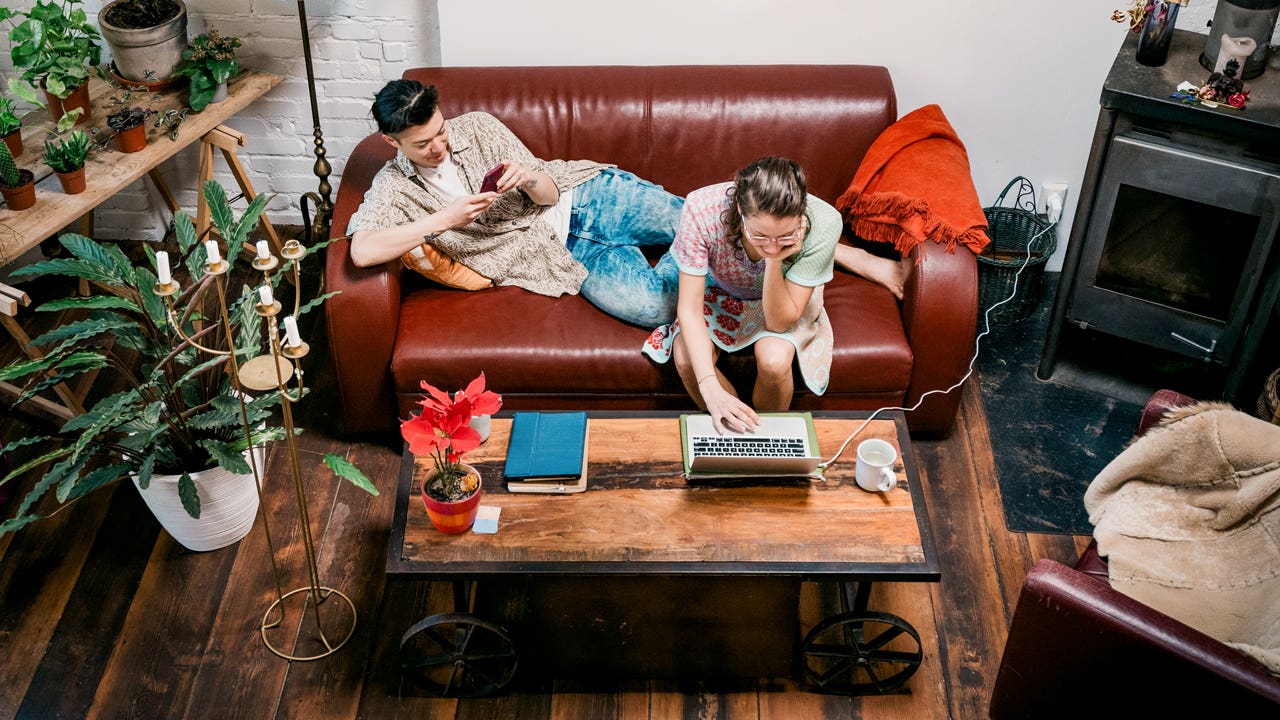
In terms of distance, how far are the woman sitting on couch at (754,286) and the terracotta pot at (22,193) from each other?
1.65 meters

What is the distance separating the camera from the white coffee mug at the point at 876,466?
225cm

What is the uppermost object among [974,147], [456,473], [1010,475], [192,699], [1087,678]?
[974,147]

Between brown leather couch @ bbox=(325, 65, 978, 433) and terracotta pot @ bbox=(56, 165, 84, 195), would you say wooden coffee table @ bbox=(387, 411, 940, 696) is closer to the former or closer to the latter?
brown leather couch @ bbox=(325, 65, 978, 433)

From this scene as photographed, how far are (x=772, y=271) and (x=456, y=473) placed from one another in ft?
2.79

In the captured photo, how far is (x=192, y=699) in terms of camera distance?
2.40 meters

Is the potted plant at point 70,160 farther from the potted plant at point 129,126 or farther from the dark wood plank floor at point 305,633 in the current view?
the dark wood plank floor at point 305,633

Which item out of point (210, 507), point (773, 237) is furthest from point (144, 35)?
point (773, 237)

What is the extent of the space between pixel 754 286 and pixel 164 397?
1416 millimetres

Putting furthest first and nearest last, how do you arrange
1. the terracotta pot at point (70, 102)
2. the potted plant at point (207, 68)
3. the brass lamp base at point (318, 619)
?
the potted plant at point (207, 68)
the terracotta pot at point (70, 102)
the brass lamp base at point (318, 619)

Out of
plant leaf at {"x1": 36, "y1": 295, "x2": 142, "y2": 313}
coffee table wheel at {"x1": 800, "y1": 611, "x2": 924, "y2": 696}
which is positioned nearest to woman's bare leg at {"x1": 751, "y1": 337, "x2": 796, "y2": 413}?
coffee table wheel at {"x1": 800, "y1": 611, "x2": 924, "y2": 696}

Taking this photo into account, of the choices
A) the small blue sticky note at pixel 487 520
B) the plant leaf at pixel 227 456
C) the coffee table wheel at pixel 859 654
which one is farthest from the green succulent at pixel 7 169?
the coffee table wheel at pixel 859 654

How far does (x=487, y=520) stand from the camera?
2.22 m

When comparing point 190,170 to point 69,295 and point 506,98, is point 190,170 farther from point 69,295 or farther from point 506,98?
point 506,98

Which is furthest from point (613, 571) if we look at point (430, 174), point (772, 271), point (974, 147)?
point (974, 147)
